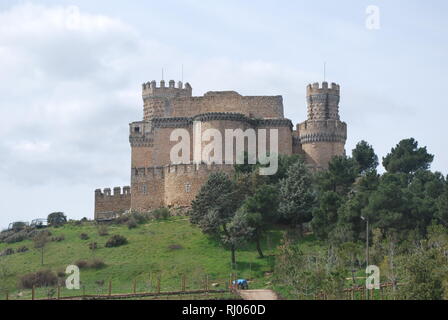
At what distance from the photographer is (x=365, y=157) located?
75750 millimetres

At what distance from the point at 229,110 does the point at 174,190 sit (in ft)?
27.1

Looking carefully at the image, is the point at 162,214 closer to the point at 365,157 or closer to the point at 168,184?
the point at 168,184

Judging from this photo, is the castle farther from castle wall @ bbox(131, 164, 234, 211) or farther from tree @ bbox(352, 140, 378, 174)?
tree @ bbox(352, 140, 378, 174)

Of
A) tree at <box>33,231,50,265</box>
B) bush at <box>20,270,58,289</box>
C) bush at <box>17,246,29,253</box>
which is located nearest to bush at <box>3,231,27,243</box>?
bush at <box>17,246,29,253</box>

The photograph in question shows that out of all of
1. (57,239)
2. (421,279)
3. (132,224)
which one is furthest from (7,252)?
(421,279)

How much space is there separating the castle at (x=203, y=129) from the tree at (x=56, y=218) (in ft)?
7.96

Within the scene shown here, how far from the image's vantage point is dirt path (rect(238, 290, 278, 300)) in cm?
4900

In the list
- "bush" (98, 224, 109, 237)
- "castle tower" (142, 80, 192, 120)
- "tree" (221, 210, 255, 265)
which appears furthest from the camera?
"castle tower" (142, 80, 192, 120)

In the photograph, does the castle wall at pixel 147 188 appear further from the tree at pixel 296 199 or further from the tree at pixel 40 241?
the tree at pixel 296 199

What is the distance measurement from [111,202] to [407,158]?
20.8 m

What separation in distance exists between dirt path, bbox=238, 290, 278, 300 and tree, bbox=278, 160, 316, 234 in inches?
589

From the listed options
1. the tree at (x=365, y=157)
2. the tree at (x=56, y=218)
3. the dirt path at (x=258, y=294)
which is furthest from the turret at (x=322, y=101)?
the dirt path at (x=258, y=294)

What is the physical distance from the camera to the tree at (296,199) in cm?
6719

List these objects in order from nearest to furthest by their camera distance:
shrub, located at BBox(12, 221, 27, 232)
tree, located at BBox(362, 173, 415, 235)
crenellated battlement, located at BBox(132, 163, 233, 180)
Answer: tree, located at BBox(362, 173, 415, 235)
crenellated battlement, located at BBox(132, 163, 233, 180)
shrub, located at BBox(12, 221, 27, 232)
